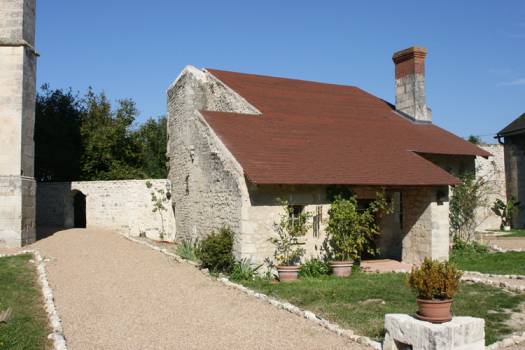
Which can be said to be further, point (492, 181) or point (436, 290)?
point (492, 181)

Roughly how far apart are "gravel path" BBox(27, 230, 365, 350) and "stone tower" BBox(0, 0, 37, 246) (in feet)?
10.4

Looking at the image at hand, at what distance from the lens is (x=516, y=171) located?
85.3 feet

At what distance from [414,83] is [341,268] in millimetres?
10046

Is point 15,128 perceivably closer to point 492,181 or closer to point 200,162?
point 200,162

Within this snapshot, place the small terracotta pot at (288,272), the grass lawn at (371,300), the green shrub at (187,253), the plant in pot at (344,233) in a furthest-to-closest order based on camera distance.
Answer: the green shrub at (187,253)
the plant in pot at (344,233)
the small terracotta pot at (288,272)
the grass lawn at (371,300)

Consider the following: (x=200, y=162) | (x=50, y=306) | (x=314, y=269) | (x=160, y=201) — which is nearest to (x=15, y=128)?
(x=160, y=201)

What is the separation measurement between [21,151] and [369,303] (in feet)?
41.4

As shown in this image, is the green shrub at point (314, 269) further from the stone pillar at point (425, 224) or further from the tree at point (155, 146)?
the tree at point (155, 146)

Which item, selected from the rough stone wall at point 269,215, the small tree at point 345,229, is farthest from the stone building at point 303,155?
the small tree at point 345,229

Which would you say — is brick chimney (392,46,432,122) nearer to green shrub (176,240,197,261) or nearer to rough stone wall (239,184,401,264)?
rough stone wall (239,184,401,264)

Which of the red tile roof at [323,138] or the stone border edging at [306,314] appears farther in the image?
the red tile roof at [323,138]

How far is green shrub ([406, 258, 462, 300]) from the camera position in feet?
20.4

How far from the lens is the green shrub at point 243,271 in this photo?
11698 millimetres

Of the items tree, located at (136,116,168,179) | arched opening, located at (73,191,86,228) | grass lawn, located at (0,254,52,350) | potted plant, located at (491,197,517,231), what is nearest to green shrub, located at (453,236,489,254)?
potted plant, located at (491,197,517,231)
